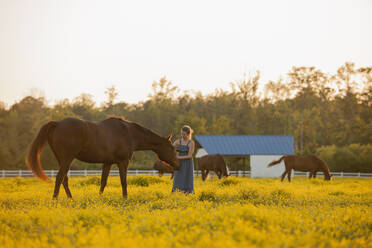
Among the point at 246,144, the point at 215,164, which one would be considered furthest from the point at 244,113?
the point at 215,164

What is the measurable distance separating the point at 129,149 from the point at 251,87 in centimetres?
5259

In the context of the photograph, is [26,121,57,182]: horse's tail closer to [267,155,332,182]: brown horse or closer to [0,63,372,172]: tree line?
[267,155,332,182]: brown horse

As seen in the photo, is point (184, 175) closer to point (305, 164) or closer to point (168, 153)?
point (168, 153)

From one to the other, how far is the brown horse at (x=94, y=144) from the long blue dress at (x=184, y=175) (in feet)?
0.76

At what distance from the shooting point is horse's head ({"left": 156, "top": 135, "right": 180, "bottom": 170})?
11.0 meters

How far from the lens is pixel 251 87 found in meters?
61.3

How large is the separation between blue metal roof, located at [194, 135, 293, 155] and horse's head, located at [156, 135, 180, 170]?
999 inches

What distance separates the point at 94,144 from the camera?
9797 millimetres

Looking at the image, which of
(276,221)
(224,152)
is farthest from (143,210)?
(224,152)

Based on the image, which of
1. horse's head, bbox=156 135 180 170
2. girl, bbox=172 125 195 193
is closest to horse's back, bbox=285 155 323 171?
girl, bbox=172 125 195 193

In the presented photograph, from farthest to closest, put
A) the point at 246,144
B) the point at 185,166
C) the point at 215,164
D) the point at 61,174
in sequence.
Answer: the point at 246,144
the point at 215,164
the point at 185,166
the point at 61,174

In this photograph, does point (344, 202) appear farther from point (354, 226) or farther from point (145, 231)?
point (145, 231)

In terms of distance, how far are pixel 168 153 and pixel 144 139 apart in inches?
31.3

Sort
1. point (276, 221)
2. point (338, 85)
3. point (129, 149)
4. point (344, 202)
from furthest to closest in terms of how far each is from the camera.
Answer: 1. point (338, 85)
2. point (129, 149)
3. point (344, 202)
4. point (276, 221)
